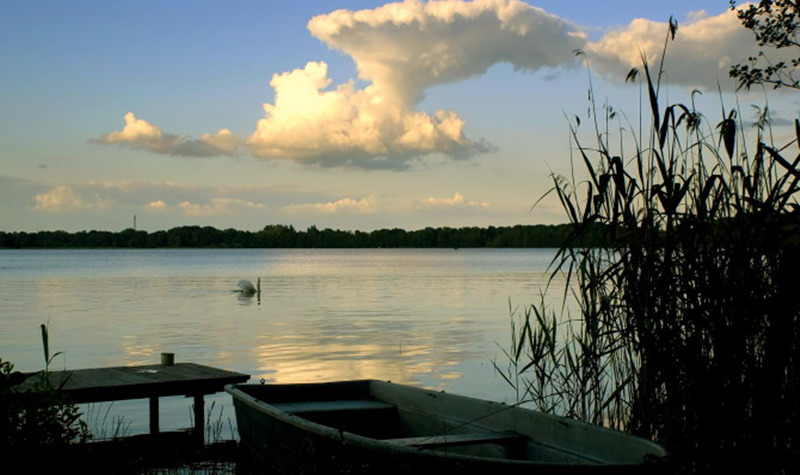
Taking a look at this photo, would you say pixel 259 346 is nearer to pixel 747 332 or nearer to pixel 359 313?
pixel 359 313

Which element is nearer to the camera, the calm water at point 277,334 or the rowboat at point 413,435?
the rowboat at point 413,435

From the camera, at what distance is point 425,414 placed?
6773mm

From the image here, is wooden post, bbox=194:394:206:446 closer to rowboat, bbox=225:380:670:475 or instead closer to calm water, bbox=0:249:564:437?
calm water, bbox=0:249:564:437

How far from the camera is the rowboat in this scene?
452cm

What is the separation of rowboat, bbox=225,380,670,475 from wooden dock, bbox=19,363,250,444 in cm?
109

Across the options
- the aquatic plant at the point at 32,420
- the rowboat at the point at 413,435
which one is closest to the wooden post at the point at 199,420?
the rowboat at the point at 413,435

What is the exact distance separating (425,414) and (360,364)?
819cm

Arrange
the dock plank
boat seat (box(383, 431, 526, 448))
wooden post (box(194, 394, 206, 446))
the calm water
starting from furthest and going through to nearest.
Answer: the calm water
wooden post (box(194, 394, 206, 446))
the dock plank
boat seat (box(383, 431, 526, 448))

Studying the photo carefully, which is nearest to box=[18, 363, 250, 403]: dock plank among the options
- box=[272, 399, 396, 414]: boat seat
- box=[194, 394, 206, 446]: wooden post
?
box=[194, 394, 206, 446]: wooden post

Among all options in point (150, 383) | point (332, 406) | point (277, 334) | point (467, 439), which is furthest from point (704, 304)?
point (277, 334)

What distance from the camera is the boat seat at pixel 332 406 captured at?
278 inches

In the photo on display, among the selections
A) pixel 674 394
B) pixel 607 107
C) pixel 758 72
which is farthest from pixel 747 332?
pixel 758 72

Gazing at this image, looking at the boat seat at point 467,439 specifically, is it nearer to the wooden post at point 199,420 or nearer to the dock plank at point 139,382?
the dock plank at point 139,382

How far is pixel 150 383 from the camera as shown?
8.04 m
